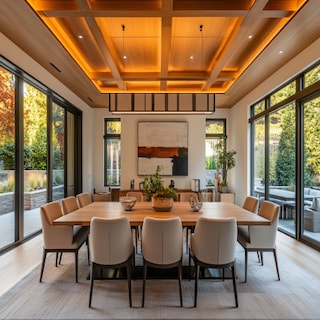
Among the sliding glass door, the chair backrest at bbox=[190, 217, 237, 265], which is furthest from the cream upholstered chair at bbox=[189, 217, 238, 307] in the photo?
the sliding glass door

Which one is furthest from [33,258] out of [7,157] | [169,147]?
[169,147]

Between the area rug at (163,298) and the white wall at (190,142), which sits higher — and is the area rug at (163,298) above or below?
below

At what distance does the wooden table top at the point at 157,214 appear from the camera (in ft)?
9.14

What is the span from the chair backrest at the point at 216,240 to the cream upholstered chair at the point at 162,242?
22 centimetres

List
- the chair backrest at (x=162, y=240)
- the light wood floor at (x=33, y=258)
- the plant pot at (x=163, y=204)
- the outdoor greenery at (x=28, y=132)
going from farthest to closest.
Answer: the outdoor greenery at (x=28, y=132) → the plant pot at (x=163, y=204) → the light wood floor at (x=33, y=258) → the chair backrest at (x=162, y=240)

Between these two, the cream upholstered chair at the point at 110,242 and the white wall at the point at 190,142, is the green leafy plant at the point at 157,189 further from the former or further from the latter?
the white wall at the point at 190,142

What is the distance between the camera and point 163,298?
2611mm

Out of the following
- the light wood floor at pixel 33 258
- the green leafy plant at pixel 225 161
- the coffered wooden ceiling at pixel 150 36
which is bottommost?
the light wood floor at pixel 33 258

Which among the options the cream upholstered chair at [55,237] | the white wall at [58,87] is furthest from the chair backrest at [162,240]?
the white wall at [58,87]

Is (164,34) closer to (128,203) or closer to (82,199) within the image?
(128,203)

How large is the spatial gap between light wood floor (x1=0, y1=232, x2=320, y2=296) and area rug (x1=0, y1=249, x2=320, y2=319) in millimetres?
145

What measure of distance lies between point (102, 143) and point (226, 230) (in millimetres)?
6584

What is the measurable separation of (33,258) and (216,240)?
2.84 metres

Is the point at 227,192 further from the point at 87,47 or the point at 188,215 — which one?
the point at 87,47
